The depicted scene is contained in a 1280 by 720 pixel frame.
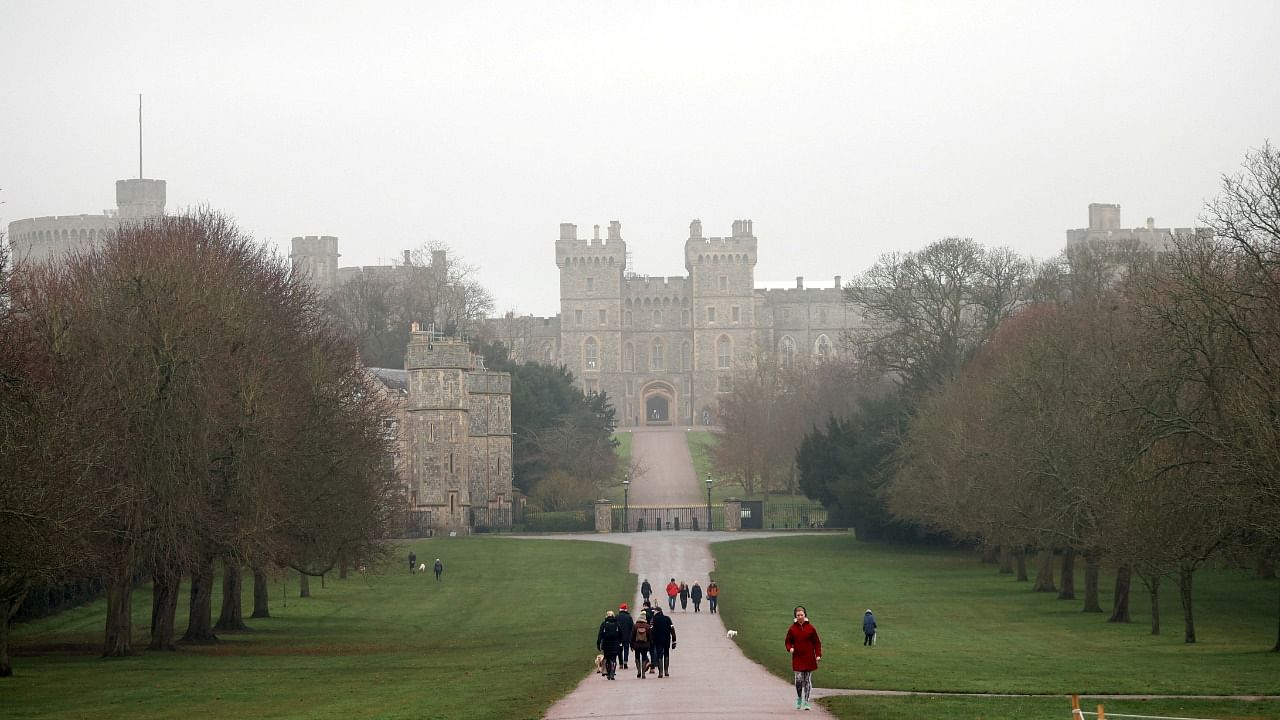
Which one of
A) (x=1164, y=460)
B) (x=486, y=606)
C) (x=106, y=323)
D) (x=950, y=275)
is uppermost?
(x=950, y=275)

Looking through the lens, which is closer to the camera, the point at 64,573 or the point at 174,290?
the point at 64,573

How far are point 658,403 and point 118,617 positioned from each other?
94697 mm

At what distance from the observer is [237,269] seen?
34375mm

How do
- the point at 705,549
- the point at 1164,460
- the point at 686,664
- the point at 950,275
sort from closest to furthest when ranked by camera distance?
the point at 686,664, the point at 1164,460, the point at 705,549, the point at 950,275

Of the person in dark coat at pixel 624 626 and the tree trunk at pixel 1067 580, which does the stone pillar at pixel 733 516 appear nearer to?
the tree trunk at pixel 1067 580

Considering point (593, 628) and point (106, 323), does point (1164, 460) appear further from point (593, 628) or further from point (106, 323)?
point (106, 323)

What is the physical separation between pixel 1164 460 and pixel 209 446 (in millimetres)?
15718

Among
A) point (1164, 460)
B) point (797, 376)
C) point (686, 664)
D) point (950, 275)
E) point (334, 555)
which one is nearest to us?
point (686, 664)

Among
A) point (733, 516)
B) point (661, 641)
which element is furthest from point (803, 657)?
point (733, 516)

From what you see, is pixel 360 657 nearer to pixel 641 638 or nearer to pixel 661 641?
pixel 641 638

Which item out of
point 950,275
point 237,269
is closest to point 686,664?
point 237,269

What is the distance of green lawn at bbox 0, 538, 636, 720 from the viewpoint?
66.1 feet

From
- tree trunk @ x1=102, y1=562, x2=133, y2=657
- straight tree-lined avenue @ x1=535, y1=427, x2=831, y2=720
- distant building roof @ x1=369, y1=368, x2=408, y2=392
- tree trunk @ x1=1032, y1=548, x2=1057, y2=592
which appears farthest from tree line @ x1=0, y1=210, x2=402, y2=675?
distant building roof @ x1=369, y1=368, x2=408, y2=392

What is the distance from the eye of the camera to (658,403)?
122 m
